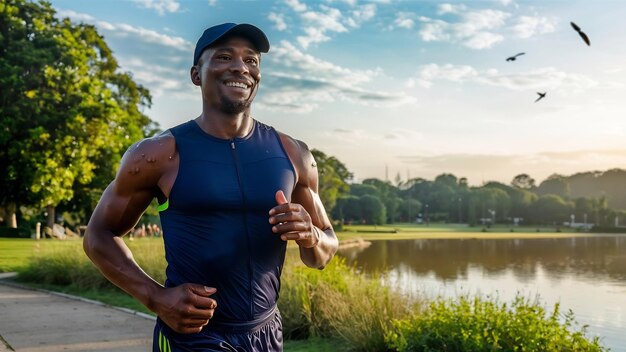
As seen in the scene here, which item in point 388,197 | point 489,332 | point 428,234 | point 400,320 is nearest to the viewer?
point 489,332

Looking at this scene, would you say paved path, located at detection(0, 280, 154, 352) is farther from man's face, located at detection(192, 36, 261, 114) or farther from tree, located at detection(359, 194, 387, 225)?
tree, located at detection(359, 194, 387, 225)

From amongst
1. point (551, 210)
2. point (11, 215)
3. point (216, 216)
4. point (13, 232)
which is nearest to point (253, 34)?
point (216, 216)

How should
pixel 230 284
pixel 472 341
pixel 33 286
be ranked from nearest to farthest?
pixel 230 284, pixel 472 341, pixel 33 286

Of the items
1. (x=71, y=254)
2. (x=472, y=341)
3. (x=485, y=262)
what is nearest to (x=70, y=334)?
(x=472, y=341)

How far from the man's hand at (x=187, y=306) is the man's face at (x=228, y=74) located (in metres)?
0.69

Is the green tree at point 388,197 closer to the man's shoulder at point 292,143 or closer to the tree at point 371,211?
the tree at point 371,211

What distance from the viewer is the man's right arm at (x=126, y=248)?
2.23 meters

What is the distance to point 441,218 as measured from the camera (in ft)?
424

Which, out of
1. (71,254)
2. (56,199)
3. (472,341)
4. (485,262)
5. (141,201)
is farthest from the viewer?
(485,262)

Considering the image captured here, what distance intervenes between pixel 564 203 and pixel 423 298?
358ft

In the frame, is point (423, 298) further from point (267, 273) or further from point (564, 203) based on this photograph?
point (564, 203)

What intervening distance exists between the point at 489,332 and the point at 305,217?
4790 millimetres

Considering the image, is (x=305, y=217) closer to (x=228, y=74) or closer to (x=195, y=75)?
(x=228, y=74)

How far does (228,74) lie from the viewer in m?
2.43
